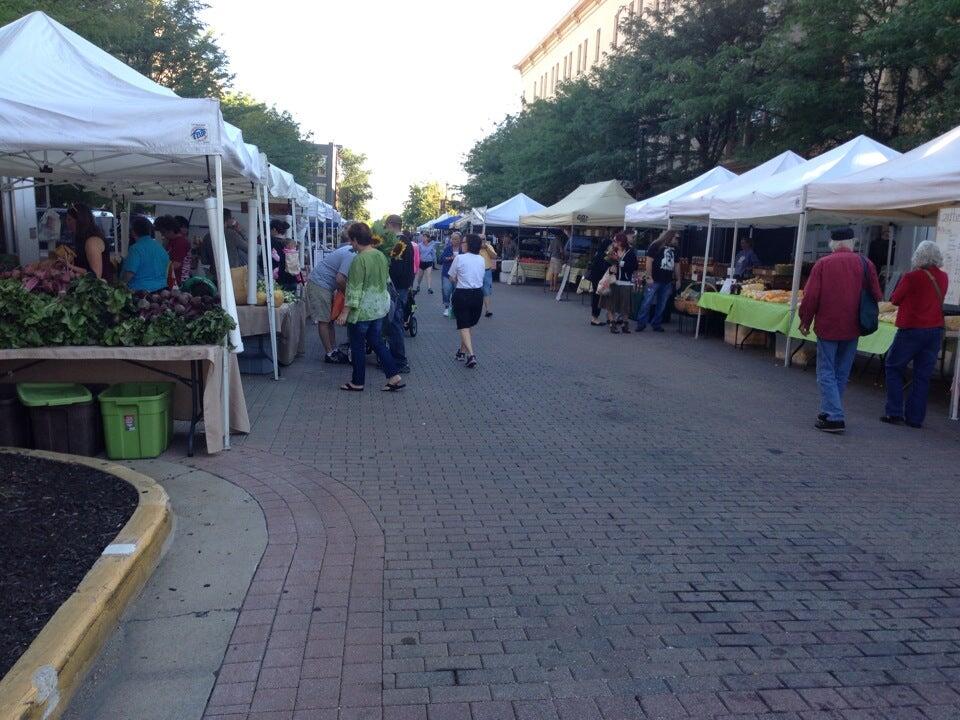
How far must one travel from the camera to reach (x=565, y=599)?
415 cm

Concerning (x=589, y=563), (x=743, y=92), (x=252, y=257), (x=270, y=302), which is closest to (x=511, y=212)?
(x=743, y=92)

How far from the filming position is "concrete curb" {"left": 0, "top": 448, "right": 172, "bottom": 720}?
288 centimetres

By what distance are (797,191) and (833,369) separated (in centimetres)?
416

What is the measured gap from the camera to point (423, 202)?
329 ft

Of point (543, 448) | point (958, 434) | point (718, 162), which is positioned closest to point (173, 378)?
point (543, 448)

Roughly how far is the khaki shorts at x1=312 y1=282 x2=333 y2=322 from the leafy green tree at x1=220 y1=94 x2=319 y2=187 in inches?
598

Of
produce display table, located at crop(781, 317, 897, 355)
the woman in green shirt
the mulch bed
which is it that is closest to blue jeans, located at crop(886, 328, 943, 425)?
produce display table, located at crop(781, 317, 897, 355)

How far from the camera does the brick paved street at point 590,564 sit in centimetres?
334

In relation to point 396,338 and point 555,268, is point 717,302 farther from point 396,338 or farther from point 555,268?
point 555,268

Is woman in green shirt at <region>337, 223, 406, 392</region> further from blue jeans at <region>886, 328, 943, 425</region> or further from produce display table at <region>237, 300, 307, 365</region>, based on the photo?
blue jeans at <region>886, 328, 943, 425</region>

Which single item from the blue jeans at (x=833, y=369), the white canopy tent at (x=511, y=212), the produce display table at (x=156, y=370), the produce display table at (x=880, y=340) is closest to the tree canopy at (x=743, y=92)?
the white canopy tent at (x=511, y=212)

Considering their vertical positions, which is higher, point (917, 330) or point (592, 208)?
point (592, 208)

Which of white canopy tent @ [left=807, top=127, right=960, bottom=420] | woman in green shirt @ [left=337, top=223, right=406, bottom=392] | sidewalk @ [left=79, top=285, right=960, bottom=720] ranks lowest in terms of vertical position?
sidewalk @ [left=79, top=285, right=960, bottom=720]

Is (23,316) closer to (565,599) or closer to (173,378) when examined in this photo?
(173,378)
